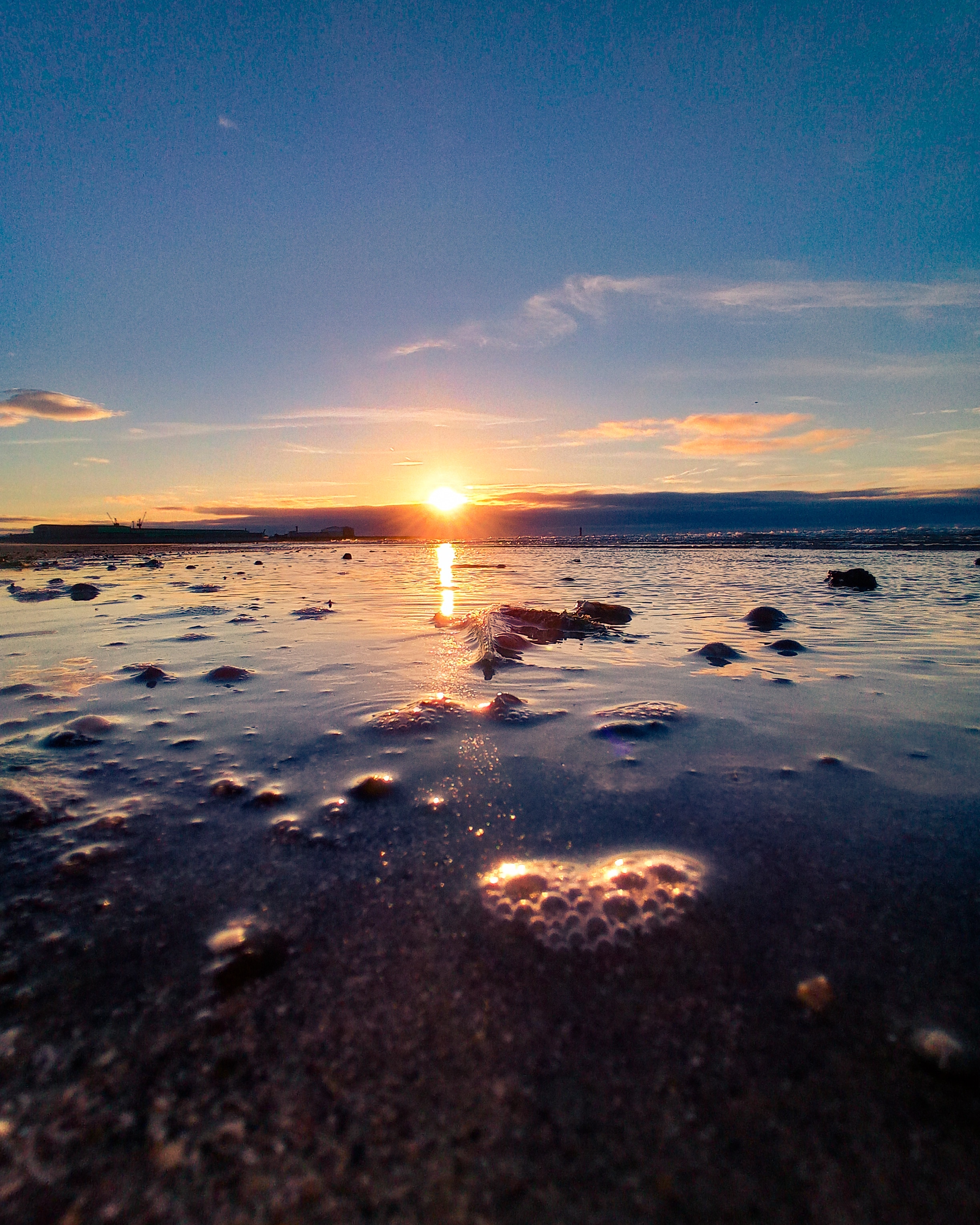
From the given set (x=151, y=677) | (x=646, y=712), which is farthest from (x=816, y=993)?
(x=151, y=677)

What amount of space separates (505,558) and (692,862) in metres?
19.3

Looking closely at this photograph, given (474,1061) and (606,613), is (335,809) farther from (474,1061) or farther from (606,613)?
(606,613)

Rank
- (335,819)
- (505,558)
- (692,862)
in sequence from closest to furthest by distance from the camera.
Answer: (692,862)
(335,819)
(505,558)

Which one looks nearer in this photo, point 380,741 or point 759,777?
point 759,777

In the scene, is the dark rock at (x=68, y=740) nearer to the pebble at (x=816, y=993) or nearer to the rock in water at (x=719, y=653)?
the pebble at (x=816, y=993)

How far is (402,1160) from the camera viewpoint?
0.93 m

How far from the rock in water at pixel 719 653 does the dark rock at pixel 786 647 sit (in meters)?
0.37

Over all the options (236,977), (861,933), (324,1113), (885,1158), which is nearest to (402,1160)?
(324,1113)

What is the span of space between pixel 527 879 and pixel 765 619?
5.32 meters

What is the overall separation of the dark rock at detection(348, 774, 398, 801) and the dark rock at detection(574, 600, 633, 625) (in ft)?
13.5

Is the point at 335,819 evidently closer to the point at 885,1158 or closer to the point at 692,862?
the point at 692,862

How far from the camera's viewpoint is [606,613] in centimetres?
634

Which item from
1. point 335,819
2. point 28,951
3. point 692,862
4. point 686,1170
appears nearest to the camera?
point 686,1170

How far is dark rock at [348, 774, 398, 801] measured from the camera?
2.21 metres
